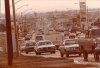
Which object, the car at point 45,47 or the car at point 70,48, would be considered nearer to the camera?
the car at point 70,48

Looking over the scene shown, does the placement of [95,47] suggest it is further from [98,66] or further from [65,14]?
[65,14]

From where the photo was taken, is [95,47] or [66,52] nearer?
[95,47]

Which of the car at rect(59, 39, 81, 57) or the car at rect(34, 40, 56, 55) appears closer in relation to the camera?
the car at rect(59, 39, 81, 57)

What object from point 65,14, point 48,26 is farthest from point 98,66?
point 48,26

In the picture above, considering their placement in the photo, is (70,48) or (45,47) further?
(45,47)

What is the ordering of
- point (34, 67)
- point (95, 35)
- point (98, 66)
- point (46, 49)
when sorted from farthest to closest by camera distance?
point (46, 49), point (95, 35), point (34, 67), point (98, 66)

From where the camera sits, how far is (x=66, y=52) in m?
42.8

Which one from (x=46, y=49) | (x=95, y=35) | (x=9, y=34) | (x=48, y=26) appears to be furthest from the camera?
(x=48, y=26)

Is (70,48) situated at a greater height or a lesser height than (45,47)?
greater

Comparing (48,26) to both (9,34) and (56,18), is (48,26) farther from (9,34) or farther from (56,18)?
(9,34)

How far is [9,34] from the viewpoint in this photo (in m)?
34.5

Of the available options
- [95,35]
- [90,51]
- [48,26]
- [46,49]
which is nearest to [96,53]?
[90,51]

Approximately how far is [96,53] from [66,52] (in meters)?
7.63

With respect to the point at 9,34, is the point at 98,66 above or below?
below
